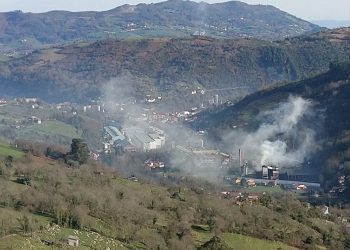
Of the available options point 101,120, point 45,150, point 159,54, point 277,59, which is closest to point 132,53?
point 159,54

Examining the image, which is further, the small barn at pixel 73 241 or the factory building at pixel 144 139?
the factory building at pixel 144 139

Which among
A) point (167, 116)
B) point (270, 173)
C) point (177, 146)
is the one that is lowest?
point (167, 116)

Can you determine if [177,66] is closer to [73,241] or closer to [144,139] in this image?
[144,139]

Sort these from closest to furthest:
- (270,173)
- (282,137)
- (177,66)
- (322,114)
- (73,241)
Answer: (73,241) < (270,173) < (282,137) < (322,114) < (177,66)

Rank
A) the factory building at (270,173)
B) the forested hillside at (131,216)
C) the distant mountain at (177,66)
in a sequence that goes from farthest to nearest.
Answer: the distant mountain at (177,66) → the factory building at (270,173) → the forested hillside at (131,216)

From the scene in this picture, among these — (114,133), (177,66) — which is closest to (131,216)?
(114,133)

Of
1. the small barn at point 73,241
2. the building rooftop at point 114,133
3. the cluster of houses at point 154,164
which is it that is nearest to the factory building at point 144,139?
the building rooftop at point 114,133

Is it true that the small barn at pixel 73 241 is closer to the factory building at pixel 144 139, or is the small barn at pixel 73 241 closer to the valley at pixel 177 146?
the valley at pixel 177 146
